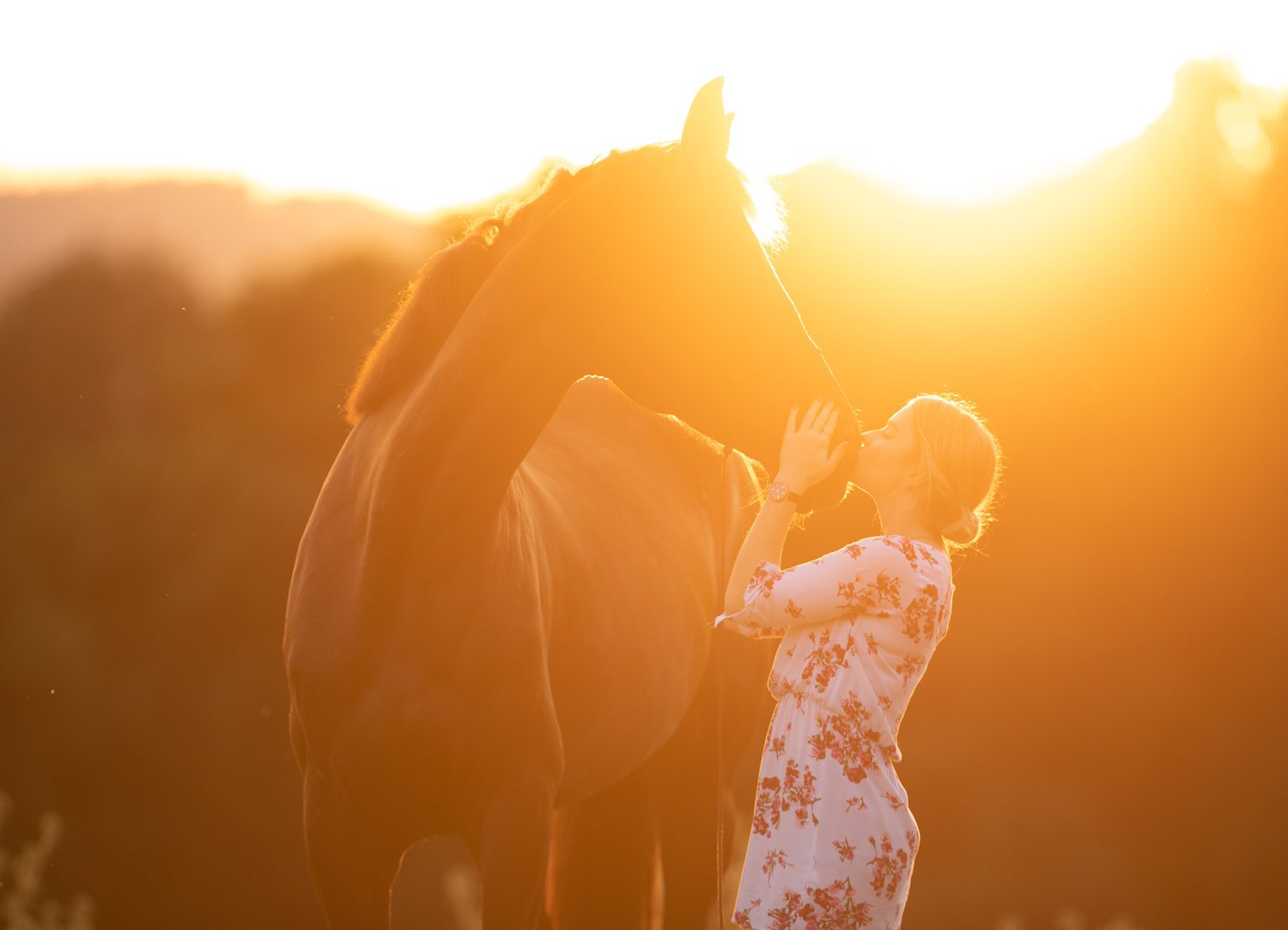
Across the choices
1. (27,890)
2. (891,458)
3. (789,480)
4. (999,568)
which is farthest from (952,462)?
(999,568)

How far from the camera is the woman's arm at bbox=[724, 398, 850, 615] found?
216 centimetres

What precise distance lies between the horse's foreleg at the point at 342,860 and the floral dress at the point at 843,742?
0.93 meters

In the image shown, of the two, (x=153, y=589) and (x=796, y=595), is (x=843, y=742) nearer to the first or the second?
(x=796, y=595)

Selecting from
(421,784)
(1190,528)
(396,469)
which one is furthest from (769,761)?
(1190,528)

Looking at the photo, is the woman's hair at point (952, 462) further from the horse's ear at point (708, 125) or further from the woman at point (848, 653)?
the horse's ear at point (708, 125)

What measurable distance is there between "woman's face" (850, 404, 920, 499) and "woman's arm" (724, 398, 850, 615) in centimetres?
8

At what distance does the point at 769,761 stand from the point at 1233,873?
399 inches

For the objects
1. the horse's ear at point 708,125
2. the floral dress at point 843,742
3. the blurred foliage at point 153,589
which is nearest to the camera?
the floral dress at point 843,742

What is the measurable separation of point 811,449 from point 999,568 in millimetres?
9676

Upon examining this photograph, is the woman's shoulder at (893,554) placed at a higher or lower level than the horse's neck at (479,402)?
lower

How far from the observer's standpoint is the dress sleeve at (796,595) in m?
2.09

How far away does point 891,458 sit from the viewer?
7.39ft

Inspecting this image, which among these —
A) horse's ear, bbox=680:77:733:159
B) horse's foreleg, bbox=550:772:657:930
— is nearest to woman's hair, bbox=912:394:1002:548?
horse's ear, bbox=680:77:733:159

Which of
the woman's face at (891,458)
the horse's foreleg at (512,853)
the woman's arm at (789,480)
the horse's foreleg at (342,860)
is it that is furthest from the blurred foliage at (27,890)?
the woman's face at (891,458)
